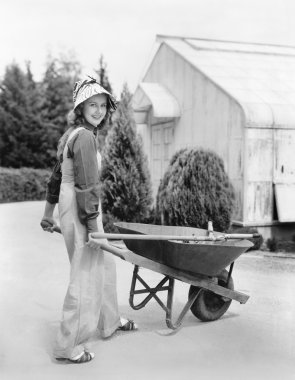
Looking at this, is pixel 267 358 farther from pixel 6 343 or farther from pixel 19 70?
pixel 19 70

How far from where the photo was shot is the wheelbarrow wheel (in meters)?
4.49

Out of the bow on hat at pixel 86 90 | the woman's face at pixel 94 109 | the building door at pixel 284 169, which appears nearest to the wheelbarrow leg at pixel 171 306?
the woman's face at pixel 94 109

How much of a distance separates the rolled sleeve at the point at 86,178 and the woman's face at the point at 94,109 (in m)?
0.23

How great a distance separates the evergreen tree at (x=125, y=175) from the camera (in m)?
9.88

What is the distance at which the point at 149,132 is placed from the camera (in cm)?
1423

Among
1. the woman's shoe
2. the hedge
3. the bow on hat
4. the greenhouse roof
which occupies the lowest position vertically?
the woman's shoe

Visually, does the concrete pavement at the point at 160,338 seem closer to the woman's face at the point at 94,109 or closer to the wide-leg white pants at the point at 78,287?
the wide-leg white pants at the point at 78,287

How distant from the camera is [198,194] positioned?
27.8 feet

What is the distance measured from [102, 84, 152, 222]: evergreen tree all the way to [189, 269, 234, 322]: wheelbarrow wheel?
538 cm

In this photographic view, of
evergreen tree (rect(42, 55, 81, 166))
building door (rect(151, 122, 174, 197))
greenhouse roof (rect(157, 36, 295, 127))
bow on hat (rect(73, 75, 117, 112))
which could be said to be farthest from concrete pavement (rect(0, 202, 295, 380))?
evergreen tree (rect(42, 55, 81, 166))

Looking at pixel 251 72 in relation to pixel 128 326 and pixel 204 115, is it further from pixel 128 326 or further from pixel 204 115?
pixel 128 326

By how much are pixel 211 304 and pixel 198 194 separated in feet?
13.2

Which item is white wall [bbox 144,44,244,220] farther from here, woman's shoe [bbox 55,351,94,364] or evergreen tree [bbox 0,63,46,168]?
evergreen tree [bbox 0,63,46,168]

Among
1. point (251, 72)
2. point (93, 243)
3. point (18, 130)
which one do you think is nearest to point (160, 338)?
point (93, 243)
